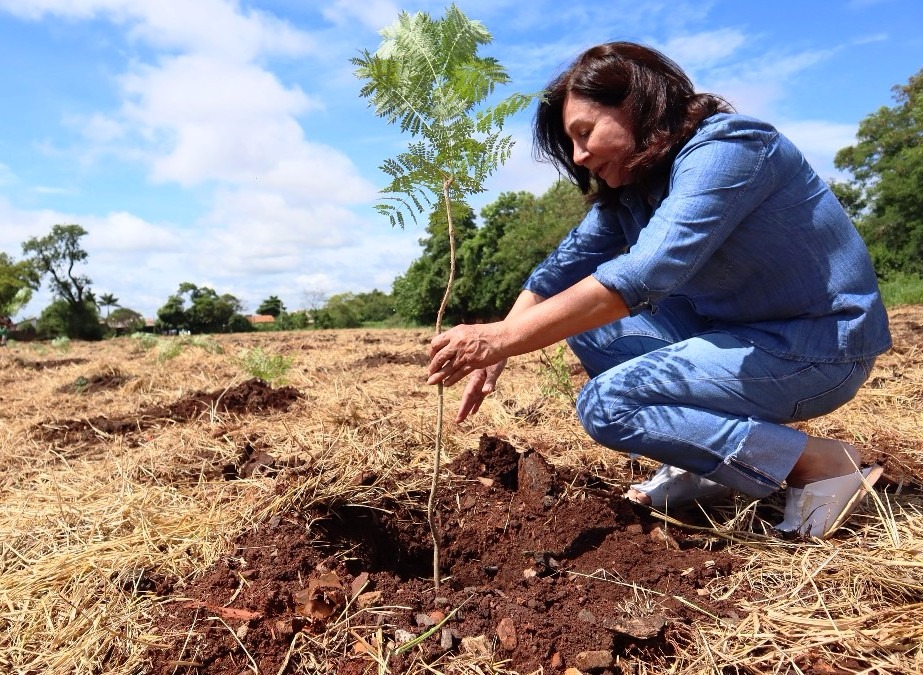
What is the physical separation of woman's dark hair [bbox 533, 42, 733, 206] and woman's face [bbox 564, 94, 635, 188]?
0.9 inches

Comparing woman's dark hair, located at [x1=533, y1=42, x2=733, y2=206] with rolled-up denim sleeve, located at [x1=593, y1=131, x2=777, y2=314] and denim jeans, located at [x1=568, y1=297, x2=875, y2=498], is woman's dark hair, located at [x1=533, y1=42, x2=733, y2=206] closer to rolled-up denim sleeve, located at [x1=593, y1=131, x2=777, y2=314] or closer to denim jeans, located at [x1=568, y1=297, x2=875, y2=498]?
rolled-up denim sleeve, located at [x1=593, y1=131, x2=777, y2=314]

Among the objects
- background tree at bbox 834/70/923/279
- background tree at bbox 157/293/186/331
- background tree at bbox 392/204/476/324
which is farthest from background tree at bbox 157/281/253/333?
background tree at bbox 834/70/923/279

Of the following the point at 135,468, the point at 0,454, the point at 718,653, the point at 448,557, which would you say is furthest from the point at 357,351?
the point at 718,653

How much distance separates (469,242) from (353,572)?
1161 inches

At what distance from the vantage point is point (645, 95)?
78.3 inches

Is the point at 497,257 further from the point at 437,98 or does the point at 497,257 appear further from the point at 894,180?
Answer: the point at 437,98

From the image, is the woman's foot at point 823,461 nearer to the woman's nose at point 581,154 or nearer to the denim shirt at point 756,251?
the denim shirt at point 756,251

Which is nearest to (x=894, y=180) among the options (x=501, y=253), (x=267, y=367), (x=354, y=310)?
(x=501, y=253)

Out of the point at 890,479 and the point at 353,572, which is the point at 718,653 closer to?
the point at 353,572

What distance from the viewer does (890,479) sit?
2.43m

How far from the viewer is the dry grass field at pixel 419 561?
151 cm

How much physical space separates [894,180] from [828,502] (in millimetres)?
28472

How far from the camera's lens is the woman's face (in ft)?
6.67

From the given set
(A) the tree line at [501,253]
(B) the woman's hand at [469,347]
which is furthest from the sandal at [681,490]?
(A) the tree line at [501,253]
